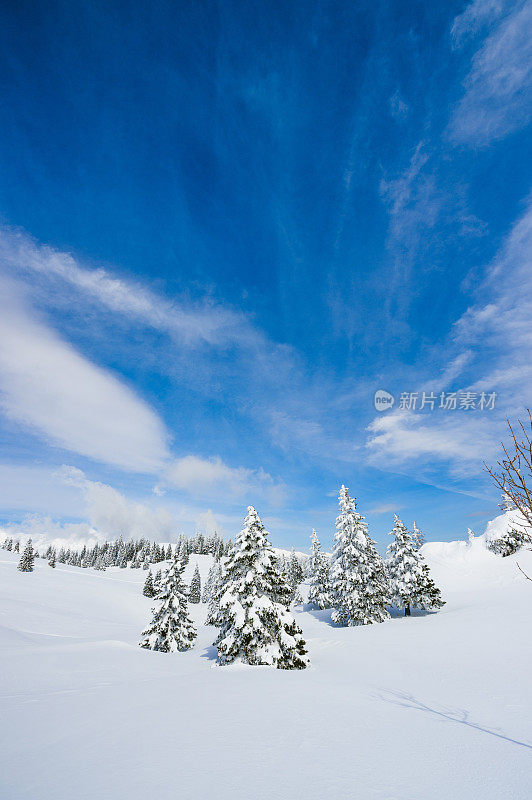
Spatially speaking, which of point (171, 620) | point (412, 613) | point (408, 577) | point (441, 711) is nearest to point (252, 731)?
point (441, 711)

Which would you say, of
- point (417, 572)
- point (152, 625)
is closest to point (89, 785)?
point (152, 625)

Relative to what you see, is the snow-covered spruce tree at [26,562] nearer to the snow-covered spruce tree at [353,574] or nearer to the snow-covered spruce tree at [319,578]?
the snow-covered spruce tree at [319,578]

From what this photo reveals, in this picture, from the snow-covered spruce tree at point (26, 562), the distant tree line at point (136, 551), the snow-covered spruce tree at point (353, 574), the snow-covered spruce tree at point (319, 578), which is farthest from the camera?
the distant tree line at point (136, 551)

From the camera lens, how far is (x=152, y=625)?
27141 millimetres

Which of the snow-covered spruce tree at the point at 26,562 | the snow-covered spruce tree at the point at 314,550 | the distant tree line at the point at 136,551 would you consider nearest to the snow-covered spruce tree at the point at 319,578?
the snow-covered spruce tree at the point at 314,550

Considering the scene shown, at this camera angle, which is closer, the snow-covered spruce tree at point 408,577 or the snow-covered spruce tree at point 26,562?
the snow-covered spruce tree at point 408,577

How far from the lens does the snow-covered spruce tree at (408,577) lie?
3516 cm

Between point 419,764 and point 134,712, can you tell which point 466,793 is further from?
point 134,712

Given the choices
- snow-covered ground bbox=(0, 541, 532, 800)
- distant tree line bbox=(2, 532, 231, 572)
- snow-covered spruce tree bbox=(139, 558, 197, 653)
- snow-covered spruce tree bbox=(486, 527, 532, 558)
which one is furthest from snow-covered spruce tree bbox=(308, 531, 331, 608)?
distant tree line bbox=(2, 532, 231, 572)

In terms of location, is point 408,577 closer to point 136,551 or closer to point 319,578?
point 319,578

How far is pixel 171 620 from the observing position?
27188mm

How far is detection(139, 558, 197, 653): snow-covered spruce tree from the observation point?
26.3m

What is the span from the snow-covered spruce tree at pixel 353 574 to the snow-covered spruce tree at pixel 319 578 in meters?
15.5

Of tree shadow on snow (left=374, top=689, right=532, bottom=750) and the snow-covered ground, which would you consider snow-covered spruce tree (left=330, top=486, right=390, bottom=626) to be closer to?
the snow-covered ground
